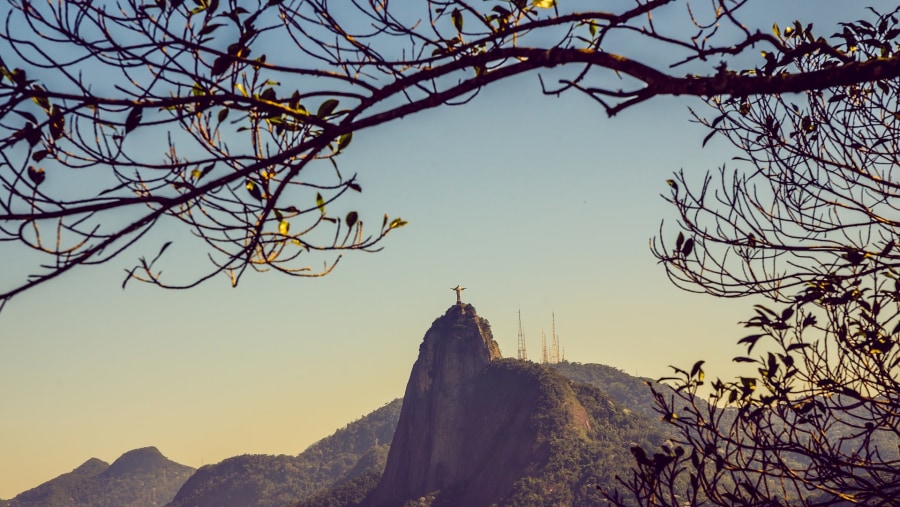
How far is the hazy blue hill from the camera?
16812 cm

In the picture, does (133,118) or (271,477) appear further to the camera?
(271,477)

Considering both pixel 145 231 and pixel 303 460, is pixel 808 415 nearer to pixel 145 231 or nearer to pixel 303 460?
pixel 145 231

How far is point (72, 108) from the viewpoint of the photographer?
317cm

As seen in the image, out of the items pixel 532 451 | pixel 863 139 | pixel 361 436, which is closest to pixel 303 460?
pixel 361 436

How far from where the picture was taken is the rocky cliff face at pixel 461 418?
334ft

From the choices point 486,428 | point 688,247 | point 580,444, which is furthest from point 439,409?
point 688,247

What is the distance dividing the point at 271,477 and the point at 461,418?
80981mm

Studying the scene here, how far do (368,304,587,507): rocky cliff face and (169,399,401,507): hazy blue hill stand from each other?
48.8 meters

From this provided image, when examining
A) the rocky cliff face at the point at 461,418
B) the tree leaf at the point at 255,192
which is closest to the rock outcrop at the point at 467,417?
the rocky cliff face at the point at 461,418

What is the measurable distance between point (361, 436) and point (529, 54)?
644 feet

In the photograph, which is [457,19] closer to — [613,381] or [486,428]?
[486,428]

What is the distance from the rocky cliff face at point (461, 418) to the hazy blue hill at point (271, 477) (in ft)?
160

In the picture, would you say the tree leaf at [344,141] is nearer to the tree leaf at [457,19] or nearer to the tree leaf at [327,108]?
the tree leaf at [327,108]

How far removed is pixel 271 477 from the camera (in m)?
Result: 175
